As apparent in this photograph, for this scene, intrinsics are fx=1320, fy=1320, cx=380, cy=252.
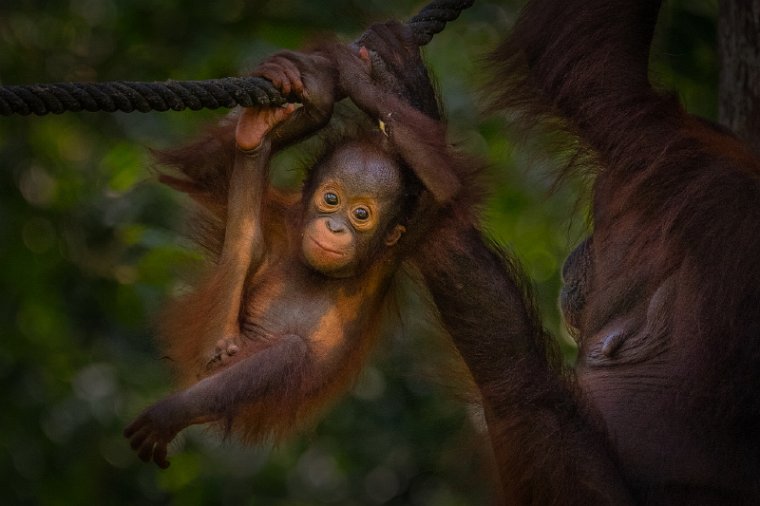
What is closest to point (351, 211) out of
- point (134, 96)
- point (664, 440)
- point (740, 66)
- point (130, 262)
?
point (134, 96)

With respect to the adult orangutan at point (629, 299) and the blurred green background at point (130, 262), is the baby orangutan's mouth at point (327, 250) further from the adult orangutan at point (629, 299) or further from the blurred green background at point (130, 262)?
the blurred green background at point (130, 262)

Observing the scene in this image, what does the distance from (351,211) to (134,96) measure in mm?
591

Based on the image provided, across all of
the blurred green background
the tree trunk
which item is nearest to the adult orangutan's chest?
the tree trunk

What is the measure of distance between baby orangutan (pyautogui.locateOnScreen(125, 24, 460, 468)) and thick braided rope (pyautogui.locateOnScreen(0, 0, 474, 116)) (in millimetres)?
90

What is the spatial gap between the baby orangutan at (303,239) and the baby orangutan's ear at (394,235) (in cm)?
1

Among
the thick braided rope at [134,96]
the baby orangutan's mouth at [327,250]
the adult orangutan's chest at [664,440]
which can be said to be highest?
the thick braided rope at [134,96]

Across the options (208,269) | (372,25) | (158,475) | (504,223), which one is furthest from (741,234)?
(158,475)

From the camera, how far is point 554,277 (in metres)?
5.35

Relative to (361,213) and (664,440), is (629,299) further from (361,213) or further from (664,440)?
(361,213)

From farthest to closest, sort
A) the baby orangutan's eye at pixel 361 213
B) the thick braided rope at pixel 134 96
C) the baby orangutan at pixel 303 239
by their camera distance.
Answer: the baby orangutan's eye at pixel 361 213 → the baby orangutan at pixel 303 239 → the thick braided rope at pixel 134 96

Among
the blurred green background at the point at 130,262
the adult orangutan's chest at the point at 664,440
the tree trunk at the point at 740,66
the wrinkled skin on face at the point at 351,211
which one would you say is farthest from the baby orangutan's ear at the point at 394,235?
the blurred green background at the point at 130,262

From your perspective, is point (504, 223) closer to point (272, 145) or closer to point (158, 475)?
point (158, 475)

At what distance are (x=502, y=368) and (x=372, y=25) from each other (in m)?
0.93

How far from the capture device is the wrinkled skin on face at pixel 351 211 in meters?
3.12
